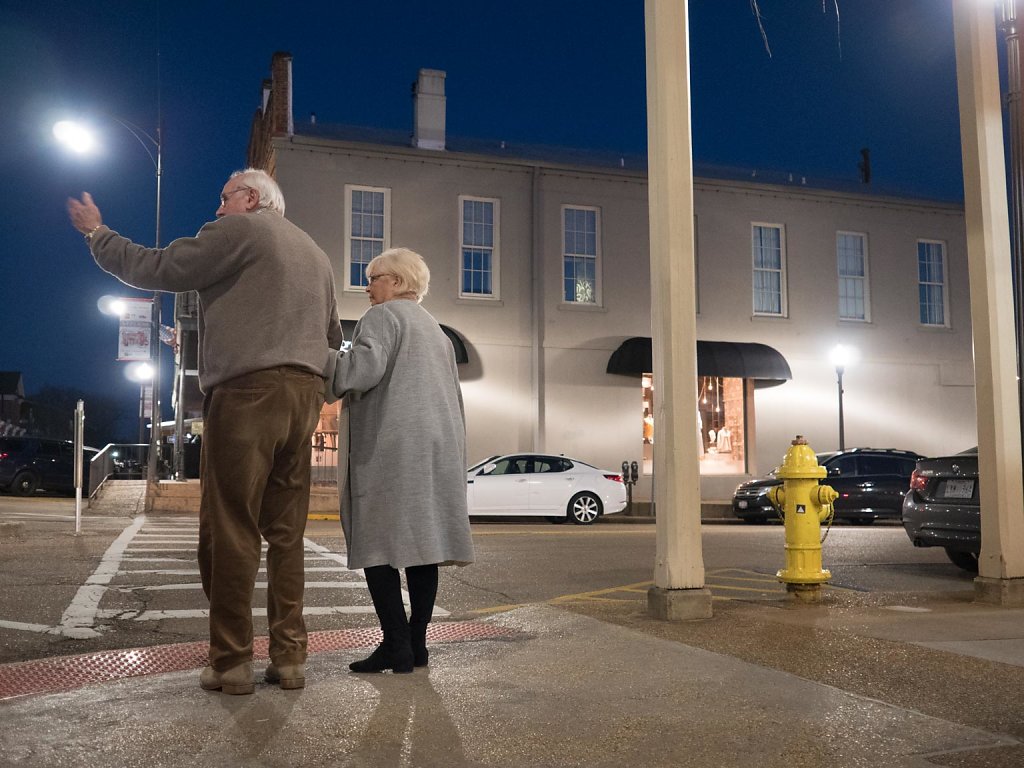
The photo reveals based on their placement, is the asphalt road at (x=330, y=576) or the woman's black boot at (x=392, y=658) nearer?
the woman's black boot at (x=392, y=658)

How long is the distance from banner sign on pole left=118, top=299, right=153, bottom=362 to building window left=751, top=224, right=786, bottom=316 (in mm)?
16007

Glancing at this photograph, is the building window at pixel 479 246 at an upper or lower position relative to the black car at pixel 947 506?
upper

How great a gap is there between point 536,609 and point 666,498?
1111 mm

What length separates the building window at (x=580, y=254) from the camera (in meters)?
27.0

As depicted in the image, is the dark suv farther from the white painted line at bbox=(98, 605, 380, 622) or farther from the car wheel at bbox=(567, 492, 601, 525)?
the white painted line at bbox=(98, 605, 380, 622)

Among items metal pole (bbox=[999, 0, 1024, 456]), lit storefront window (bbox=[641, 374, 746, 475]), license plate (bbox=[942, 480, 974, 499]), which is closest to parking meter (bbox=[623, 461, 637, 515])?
lit storefront window (bbox=[641, 374, 746, 475])

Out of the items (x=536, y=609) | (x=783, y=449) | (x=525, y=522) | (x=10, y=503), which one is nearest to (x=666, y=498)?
(x=536, y=609)

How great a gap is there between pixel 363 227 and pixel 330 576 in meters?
17.0

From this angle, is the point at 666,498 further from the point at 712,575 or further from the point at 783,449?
the point at 783,449

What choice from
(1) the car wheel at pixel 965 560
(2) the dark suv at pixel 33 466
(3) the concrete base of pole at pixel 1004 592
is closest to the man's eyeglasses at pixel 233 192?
(3) the concrete base of pole at pixel 1004 592

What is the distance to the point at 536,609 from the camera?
259 inches

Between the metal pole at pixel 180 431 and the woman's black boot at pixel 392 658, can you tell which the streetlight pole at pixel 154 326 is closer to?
the metal pole at pixel 180 431

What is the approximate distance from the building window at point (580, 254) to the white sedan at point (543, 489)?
23.3 feet

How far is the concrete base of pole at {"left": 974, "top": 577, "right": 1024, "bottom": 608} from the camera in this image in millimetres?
7195
